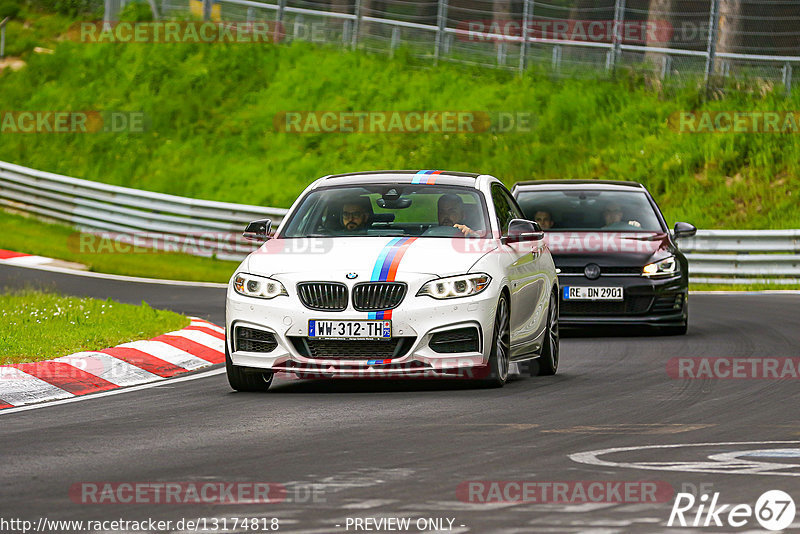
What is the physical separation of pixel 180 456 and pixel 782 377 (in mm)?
5668

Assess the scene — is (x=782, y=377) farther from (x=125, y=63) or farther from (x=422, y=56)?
(x=125, y=63)

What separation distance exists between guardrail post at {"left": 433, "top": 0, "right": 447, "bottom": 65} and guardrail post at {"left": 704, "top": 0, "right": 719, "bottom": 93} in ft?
20.4

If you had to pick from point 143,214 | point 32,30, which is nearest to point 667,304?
point 143,214

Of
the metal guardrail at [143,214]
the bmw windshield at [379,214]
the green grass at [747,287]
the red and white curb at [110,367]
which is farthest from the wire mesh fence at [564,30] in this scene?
the bmw windshield at [379,214]

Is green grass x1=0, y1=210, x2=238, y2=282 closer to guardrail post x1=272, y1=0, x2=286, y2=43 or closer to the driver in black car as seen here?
guardrail post x1=272, y1=0, x2=286, y2=43

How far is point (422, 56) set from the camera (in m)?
36.6

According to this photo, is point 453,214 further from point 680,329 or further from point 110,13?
point 110,13

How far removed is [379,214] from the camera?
38.8 feet

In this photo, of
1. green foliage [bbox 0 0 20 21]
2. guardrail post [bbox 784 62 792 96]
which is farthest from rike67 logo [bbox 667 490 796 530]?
green foliage [bbox 0 0 20 21]

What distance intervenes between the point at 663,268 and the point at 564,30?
64.2ft

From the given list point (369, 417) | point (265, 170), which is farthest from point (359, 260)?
point (265, 170)

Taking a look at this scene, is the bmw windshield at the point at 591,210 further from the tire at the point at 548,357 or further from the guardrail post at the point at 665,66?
the guardrail post at the point at 665,66

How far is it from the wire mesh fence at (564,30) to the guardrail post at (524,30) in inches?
1.2

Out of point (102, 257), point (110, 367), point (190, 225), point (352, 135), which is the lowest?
point (102, 257)
